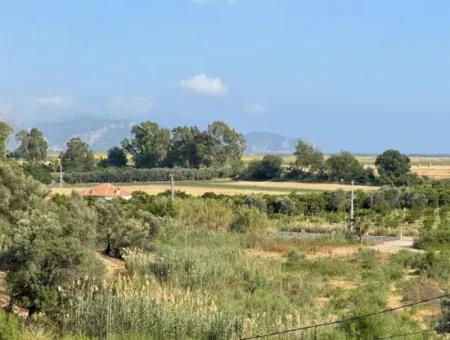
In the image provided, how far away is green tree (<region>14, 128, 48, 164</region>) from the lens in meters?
83.1

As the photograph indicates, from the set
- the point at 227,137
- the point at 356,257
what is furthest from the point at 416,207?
the point at 227,137

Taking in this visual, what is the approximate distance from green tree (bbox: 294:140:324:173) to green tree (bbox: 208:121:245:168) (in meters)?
13.6

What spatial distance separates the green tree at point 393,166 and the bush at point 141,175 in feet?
64.6

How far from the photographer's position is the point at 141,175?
81.5 m

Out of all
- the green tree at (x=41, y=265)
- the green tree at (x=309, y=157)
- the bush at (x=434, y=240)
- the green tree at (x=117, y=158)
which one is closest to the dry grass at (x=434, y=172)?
the green tree at (x=309, y=157)

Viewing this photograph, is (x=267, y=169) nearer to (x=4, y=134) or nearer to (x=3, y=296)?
(x=4, y=134)

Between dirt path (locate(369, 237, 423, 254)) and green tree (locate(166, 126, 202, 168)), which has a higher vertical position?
green tree (locate(166, 126, 202, 168))

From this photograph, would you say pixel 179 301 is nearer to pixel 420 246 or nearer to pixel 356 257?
pixel 356 257

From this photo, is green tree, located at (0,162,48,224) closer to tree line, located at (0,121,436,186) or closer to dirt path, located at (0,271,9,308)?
dirt path, located at (0,271,9,308)

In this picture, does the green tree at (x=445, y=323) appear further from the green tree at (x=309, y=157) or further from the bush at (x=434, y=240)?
the green tree at (x=309, y=157)

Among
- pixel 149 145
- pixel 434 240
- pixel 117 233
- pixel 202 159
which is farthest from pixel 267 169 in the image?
pixel 117 233

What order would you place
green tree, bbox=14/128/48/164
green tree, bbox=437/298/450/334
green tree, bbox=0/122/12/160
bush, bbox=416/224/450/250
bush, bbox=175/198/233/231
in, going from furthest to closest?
green tree, bbox=14/128/48/164
bush, bbox=175/198/233/231
bush, bbox=416/224/450/250
green tree, bbox=0/122/12/160
green tree, bbox=437/298/450/334

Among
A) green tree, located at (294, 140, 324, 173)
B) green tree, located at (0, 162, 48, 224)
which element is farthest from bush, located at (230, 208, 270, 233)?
green tree, located at (294, 140, 324, 173)

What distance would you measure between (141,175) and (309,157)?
1943 cm
